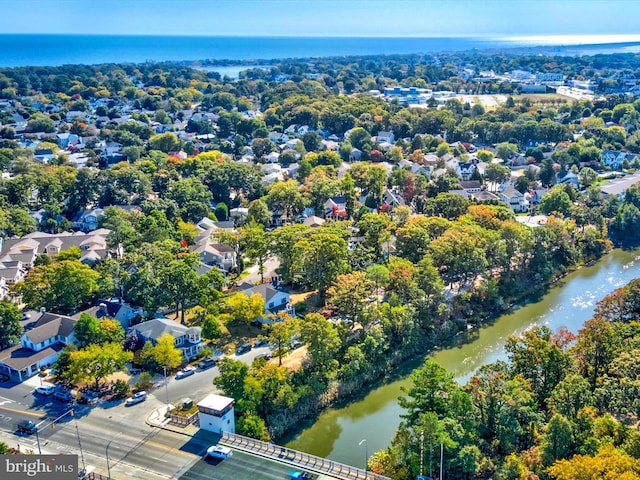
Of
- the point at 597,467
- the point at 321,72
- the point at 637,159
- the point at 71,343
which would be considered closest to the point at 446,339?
the point at 597,467

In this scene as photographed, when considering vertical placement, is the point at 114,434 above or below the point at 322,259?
below

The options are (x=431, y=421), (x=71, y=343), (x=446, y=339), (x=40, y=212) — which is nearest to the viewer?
(x=431, y=421)

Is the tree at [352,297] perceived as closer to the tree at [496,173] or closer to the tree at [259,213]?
the tree at [259,213]

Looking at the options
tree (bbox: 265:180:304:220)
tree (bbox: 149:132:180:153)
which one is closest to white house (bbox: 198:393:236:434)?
tree (bbox: 265:180:304:220)

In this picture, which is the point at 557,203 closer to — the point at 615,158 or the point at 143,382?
the point at 615,158

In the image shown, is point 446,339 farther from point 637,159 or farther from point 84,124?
point 84,124

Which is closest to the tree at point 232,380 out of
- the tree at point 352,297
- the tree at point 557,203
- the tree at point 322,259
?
the tree at point 352,297

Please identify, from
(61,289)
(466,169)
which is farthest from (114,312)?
(466,169)

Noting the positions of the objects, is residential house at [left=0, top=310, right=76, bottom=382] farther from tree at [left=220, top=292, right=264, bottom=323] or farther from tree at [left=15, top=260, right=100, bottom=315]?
tree at [left=220, top=292, right=264, bottom=323]
